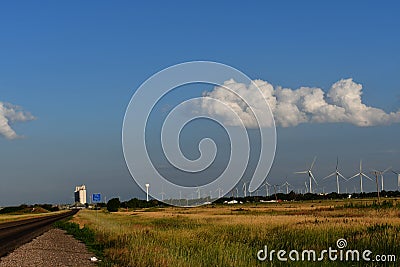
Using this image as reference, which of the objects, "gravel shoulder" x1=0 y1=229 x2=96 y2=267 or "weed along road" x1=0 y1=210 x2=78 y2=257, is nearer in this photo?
"gravel shoulder" x1=0 y1=229 x2=96 y2=267

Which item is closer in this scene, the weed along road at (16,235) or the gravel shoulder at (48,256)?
the gravel shoulder at (48,256)

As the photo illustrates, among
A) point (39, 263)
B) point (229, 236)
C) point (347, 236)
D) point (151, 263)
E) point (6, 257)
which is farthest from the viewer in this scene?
point (229, 236)

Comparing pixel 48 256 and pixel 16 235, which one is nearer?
pixel 48 256

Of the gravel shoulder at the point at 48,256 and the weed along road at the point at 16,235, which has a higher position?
the gravel shoulder at the point at 48,256

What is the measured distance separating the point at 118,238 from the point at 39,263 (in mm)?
7438

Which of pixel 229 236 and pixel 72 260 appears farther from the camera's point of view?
pixel 229 236

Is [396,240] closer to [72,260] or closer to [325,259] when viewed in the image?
[325,259]

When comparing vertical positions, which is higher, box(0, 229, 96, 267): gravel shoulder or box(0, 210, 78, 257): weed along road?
box(0, 229, 96, 267): gravel shoulder

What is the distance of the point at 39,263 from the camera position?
22734mm

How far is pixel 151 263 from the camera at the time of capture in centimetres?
1956

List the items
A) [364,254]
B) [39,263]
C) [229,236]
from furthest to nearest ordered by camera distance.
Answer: [229,236] → [39,263] → [364,254]

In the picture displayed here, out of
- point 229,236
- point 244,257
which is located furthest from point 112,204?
point 244,257

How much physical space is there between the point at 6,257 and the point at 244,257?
11302mm

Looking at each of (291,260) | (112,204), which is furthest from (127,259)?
(112,204)
